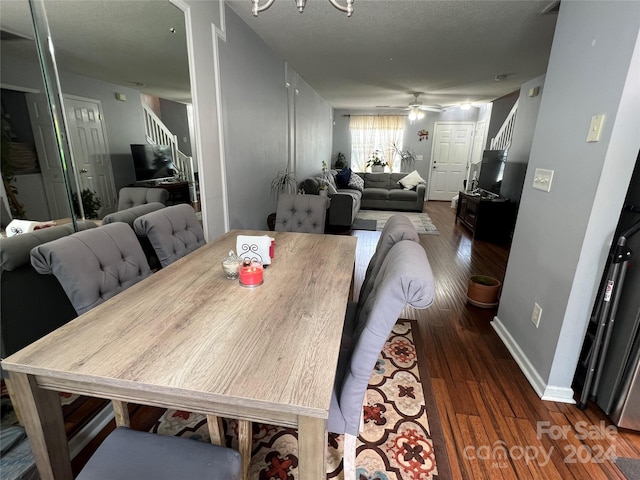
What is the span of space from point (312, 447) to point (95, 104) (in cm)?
186

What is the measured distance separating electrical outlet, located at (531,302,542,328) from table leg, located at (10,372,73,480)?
7.46 ft

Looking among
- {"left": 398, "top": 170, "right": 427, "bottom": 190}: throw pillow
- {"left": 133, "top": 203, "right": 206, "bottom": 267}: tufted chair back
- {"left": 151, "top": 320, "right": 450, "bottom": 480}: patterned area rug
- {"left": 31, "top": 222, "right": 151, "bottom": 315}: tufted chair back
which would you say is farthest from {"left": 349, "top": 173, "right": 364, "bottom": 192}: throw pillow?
{"left": 31, "top": 222, "right": 151, "bottom": 315}: tufted chair back

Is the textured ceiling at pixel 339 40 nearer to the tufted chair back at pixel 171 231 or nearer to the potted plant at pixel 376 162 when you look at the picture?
the tufted chair back at pixel 171 231

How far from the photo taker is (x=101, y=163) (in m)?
1.66

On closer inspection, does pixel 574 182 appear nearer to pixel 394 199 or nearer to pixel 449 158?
pixel 394 199

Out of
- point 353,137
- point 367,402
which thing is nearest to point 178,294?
point 367,402

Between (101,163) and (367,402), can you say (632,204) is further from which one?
(101,163)

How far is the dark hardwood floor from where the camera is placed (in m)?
1.34

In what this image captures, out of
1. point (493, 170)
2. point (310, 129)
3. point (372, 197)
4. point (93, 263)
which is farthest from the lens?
point (372, 197)

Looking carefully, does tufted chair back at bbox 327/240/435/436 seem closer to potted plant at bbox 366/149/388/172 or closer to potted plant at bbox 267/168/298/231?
potted plant at bbox 267/168/298/231

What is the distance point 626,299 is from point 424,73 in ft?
12.3

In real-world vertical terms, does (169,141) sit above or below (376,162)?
above

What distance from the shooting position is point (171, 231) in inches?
71.4

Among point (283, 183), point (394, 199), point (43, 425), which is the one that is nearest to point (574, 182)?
point (43, 425)
